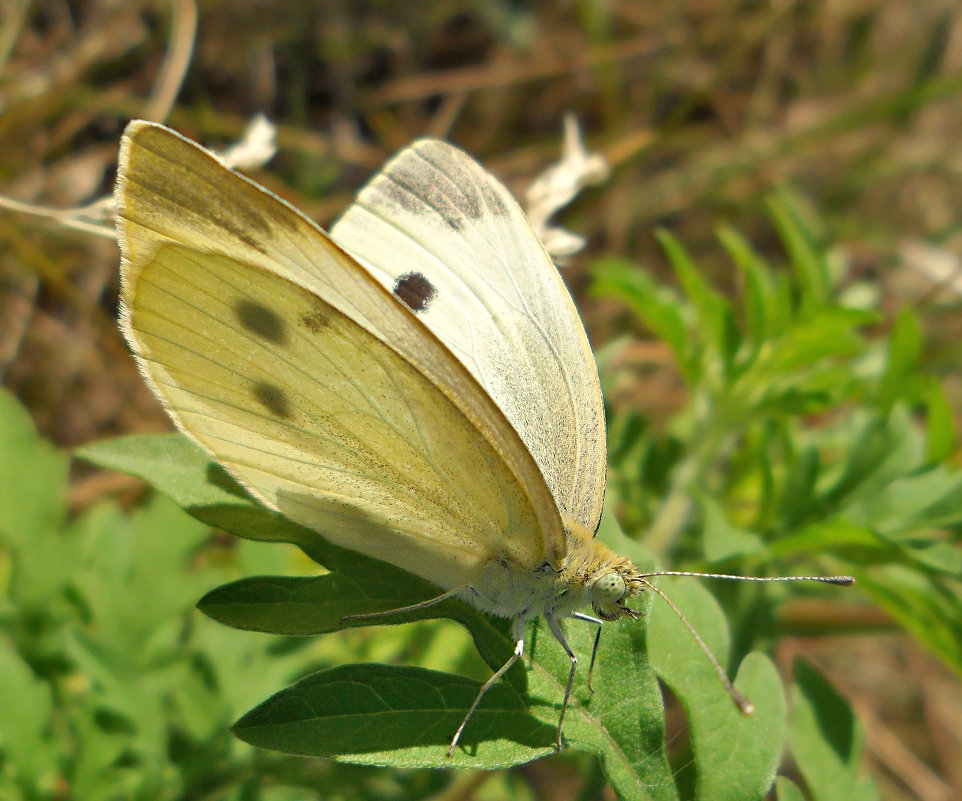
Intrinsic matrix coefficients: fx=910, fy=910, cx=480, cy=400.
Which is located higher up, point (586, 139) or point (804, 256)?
point (586, 139)

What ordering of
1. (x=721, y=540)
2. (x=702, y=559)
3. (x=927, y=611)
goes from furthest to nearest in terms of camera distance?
1. (x=702, y=559)
2. (x=927, y=611)
3. (x=721, y=540)

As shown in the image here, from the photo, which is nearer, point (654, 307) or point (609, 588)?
point (609, 588)

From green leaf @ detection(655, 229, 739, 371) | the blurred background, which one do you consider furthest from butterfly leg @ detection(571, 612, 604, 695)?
the blurred background

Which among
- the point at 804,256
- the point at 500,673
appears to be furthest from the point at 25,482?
the point at 804,256

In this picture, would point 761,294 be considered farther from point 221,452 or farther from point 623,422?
point 221,452

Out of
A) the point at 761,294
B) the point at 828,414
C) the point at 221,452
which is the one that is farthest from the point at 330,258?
the point at 828,414

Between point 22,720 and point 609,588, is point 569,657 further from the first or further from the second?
point 22,720

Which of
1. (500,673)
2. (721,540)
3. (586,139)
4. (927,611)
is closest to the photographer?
(500,673)
